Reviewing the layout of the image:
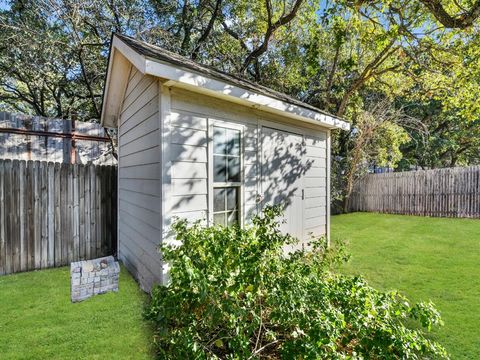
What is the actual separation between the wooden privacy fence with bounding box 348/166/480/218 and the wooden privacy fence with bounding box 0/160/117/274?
1018 centimetres

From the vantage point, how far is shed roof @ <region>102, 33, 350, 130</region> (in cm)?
283

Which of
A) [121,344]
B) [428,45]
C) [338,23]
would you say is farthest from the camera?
[428,45]

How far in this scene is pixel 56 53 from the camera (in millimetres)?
7055

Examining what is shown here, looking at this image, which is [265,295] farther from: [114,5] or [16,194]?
[114,5]

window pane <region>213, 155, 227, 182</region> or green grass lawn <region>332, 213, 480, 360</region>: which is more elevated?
window pane <region>213, 155, 227, 182</region>

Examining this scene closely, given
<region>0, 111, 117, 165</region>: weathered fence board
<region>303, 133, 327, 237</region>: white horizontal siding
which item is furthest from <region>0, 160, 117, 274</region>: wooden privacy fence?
<region>303, 133, 327, 237</region>: white horizontal siding

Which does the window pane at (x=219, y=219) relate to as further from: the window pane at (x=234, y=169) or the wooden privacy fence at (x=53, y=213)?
the wooden privacy fence at (x=53, y=213)

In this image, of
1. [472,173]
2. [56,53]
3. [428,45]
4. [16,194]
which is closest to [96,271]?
[16,194]

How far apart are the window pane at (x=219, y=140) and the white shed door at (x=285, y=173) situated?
830 millimetres

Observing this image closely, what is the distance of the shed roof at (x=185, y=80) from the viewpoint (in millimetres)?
2828

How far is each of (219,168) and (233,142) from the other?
0.47 metres

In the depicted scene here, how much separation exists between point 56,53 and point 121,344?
7817 millimetres

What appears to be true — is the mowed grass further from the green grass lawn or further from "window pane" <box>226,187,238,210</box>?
the green grass lawn

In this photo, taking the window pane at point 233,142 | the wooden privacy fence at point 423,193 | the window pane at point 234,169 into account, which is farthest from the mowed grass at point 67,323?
the wooden privacy fence at point 423,193
